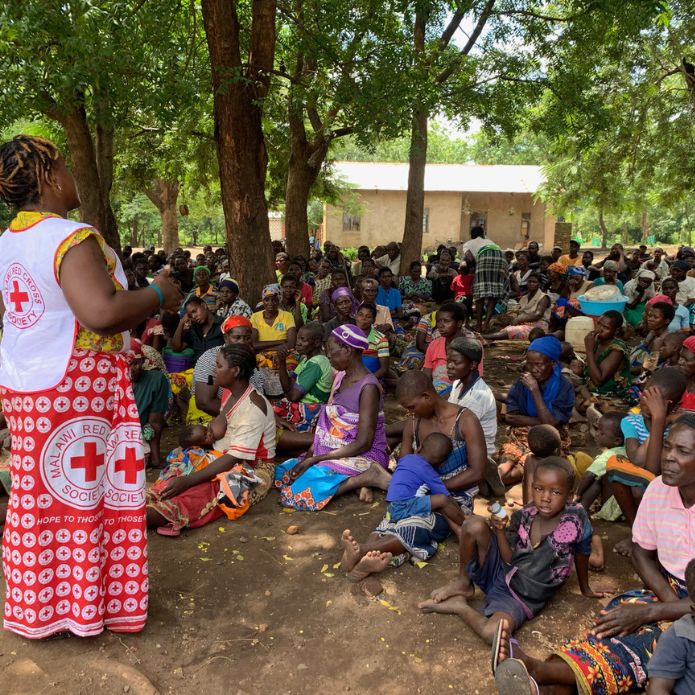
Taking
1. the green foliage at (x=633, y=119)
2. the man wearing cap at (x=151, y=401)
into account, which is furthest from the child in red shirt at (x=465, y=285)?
the man wearing cap at (x=151, y=401)

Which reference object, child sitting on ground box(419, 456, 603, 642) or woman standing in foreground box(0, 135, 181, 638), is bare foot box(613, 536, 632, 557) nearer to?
child sitting on ground box(419, 456, 603, 642)

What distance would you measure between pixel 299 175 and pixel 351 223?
17.1 metres

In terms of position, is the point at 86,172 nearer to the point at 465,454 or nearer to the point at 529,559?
the point at 465,454

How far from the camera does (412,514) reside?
360cm

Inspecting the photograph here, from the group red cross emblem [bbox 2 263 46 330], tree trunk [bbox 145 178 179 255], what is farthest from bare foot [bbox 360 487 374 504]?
tree trunk [bbox 145 178 179 255]

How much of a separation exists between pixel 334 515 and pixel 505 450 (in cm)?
146

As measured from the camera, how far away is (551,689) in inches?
99.5

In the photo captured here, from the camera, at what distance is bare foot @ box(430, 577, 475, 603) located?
323 cm

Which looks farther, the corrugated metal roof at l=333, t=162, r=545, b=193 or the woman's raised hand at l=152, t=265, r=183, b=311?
the corrugated metal roof at l=333, t=162, r=545, b=193

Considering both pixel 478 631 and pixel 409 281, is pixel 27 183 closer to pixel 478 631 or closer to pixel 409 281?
pixel 478 631

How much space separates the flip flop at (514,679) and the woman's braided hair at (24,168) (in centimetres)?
252

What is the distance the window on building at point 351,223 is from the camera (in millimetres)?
29094

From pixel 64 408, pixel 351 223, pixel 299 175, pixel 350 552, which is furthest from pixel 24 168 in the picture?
pixel 351 223

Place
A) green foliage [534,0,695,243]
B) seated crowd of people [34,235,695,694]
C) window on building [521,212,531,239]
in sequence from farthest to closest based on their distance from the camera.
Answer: window on building [521,212,531,239] < green foliage [534,0,695,243] < seated crowd of people [34,235,695,694]
